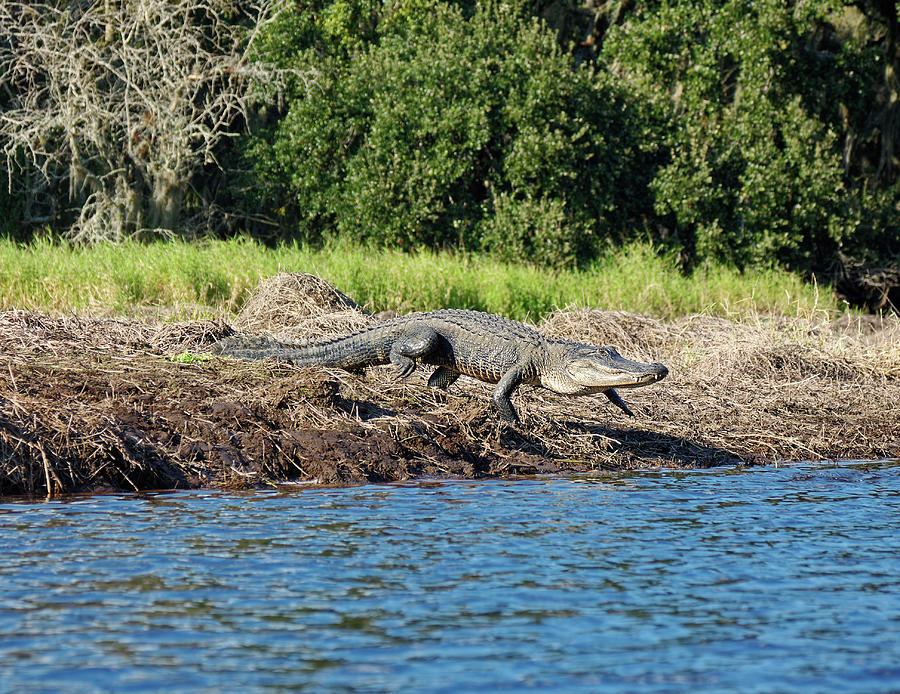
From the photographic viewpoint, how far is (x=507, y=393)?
7852 millimetres

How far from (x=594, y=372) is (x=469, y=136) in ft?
39.0

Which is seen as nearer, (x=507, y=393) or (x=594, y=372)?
(x=594, y=372)

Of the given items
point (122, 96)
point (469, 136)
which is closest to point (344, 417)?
point (469, 136)

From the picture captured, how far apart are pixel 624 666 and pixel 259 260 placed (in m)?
10.9

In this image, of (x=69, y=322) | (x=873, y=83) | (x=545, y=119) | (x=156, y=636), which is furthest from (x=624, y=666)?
(x=873, y=83)

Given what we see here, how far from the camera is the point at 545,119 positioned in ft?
62.3

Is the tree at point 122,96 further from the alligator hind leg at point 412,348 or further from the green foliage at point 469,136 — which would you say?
the alligator hind leg at point 412,348

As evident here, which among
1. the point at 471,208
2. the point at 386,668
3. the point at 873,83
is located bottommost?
the point at 471,208

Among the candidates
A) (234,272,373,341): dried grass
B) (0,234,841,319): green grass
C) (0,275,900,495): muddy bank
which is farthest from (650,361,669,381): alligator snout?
(0,234,841,319): green grass

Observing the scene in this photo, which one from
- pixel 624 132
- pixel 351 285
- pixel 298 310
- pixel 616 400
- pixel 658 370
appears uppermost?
pixel 624 132

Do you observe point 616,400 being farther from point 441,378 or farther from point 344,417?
point 344,417

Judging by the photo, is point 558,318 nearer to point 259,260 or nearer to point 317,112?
point 259,260

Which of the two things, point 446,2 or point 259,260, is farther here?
point 446,2

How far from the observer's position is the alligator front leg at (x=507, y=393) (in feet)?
25.4
